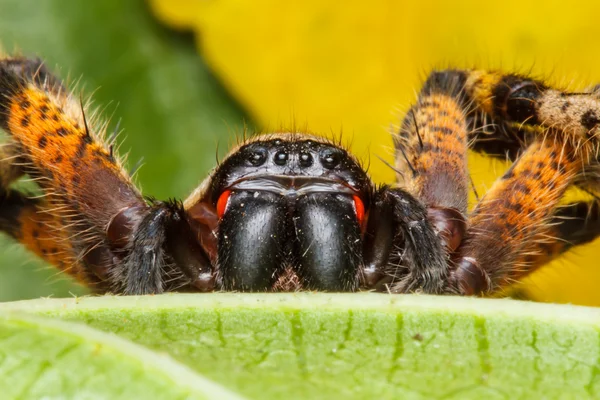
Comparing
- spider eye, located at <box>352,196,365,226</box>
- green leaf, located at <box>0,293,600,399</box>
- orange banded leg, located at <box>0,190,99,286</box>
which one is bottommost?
orange banded leg, located at <box>0,190,99,286</box>

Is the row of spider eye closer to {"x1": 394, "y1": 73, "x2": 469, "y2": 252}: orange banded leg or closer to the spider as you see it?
the spider

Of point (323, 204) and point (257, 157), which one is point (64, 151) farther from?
point (323, 204)

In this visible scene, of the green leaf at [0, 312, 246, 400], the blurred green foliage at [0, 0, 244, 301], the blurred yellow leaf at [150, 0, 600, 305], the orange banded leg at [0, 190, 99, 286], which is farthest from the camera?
the blurred green foliage at [0, 0, 244, 301]

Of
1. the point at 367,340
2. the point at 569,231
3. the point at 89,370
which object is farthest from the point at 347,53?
the point at 89,370

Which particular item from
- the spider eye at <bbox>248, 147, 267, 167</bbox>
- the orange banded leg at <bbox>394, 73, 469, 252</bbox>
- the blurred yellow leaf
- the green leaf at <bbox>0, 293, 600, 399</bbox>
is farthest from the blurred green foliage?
the green leaf at <bbox>0, 293, 600, 399</bbox>

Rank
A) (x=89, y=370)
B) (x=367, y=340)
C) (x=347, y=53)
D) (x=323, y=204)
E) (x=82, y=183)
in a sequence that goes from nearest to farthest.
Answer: (x=89, y=370)
(x=367, y=340)
(x=323, y=204)
(x=82, y=183)
(x=347, y=53)

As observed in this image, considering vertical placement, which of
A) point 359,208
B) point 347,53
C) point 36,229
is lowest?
point 36,229
